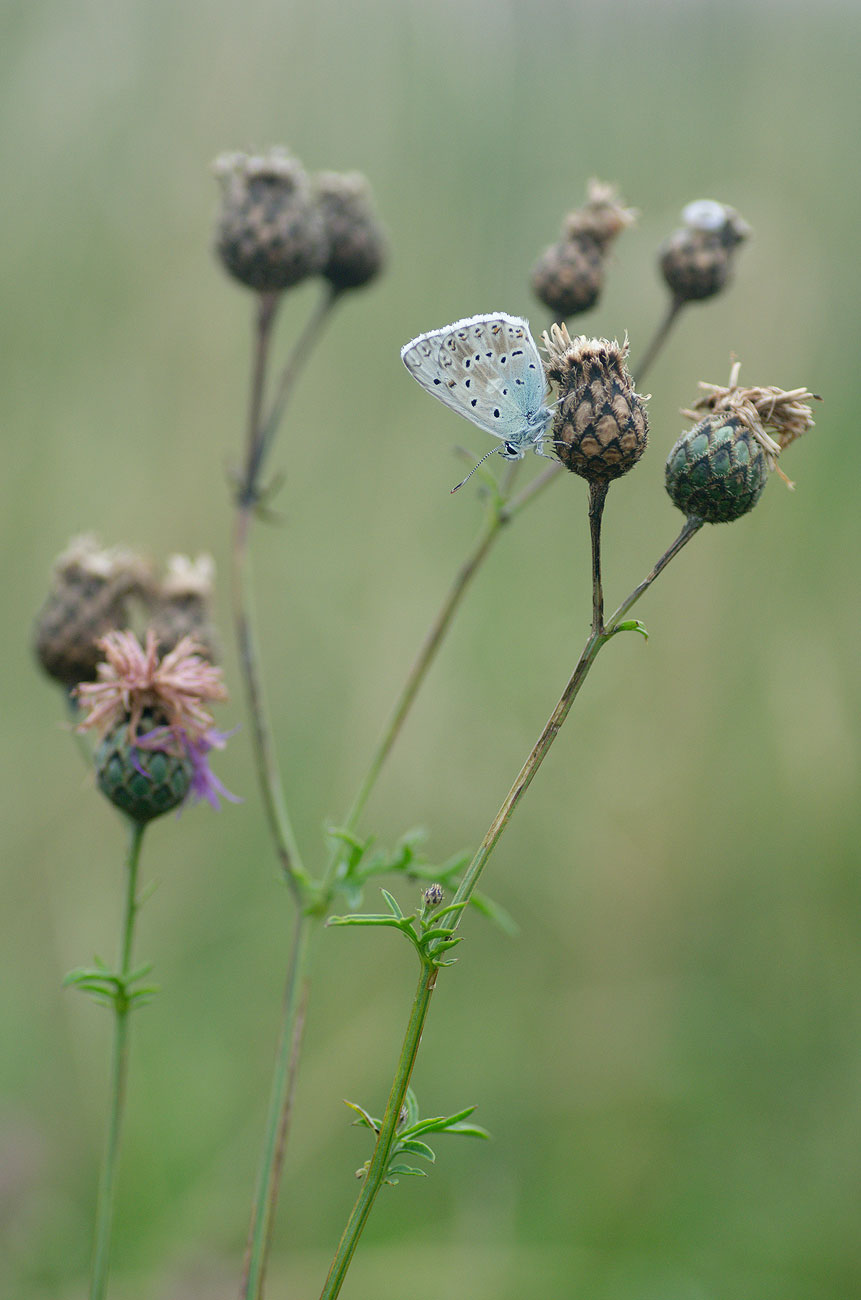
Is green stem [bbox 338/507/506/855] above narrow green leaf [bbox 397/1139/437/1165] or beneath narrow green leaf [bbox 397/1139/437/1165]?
above

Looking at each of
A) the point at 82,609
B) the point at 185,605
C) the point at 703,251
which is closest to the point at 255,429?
the point at 185,605

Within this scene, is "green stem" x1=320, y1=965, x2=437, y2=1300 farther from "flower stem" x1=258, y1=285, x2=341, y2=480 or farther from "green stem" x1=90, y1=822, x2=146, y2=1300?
"flower stem" x1=258, y1=285, x2=341, y2=480

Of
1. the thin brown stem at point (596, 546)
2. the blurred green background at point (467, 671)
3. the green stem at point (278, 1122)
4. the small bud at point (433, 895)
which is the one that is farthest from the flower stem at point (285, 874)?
the blurred green background at point (467, 671)

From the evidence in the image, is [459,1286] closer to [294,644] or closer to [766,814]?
[766,814]

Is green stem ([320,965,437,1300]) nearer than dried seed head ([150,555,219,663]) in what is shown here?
Yes

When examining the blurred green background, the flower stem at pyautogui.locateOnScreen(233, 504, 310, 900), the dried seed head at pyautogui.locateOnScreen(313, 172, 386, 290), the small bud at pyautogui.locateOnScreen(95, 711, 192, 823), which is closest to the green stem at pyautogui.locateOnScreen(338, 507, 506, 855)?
the flower stem at pyautogui.locateOnScreen(233, 504, 310, 900)

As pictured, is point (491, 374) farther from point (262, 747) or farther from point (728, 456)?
point (262, 747)

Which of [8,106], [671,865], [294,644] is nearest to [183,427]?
[294,644]
